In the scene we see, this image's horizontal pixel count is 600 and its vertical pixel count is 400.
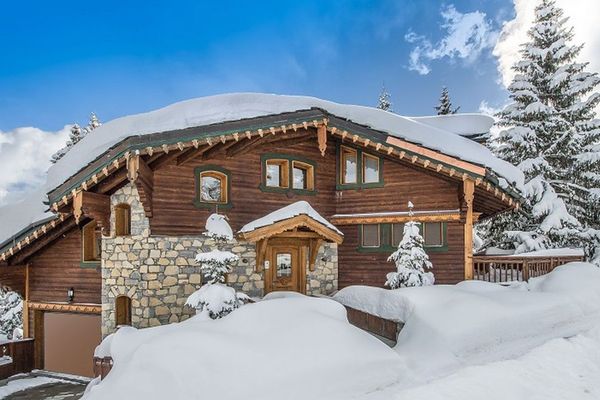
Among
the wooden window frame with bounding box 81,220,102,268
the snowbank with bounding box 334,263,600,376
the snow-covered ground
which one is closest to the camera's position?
the snow-covered ground

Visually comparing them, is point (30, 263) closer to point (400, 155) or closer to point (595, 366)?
point (400, 155)

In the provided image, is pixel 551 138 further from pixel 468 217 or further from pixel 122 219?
pixel 122 219

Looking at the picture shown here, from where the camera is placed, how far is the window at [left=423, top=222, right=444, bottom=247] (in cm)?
1259

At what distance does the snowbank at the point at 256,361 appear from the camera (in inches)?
214

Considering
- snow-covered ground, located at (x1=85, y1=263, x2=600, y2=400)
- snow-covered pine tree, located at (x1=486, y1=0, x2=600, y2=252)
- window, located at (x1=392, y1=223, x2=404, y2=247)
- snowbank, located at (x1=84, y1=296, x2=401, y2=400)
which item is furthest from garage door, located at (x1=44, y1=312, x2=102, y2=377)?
snow-covered pine tree, located at (x1=486, y1=0, x2=600, y2=252)

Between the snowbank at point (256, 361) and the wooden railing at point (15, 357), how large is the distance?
8.25 meters

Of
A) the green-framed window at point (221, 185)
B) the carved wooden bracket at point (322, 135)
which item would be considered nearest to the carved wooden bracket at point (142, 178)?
the green-framed window at point (221, 185)

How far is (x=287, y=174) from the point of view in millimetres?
12938

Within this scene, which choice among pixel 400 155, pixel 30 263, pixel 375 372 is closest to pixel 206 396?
pixel 375 372

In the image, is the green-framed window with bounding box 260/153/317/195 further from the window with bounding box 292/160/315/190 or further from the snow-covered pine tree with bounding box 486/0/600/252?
the snow-covered pine tree with bounding box 486/0/600/252

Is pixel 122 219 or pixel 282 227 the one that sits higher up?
pixel 122 219

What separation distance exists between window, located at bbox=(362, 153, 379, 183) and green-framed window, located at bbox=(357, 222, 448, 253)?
153 cm

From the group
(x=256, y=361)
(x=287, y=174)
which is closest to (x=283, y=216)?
(x=287, y=174)

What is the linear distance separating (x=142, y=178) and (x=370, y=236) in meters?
7.30
